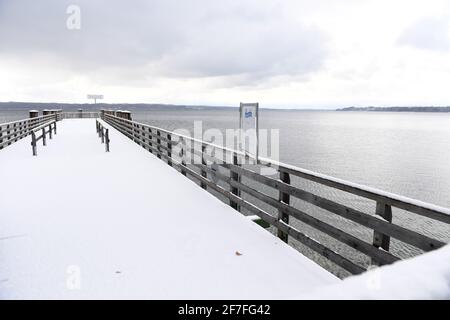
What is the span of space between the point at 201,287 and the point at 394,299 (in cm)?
226

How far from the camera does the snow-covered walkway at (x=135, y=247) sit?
3.50 m

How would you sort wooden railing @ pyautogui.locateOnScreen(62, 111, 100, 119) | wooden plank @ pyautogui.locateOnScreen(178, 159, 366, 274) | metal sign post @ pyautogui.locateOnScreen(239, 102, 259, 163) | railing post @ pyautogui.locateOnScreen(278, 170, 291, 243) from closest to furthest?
wooden plank @ pyautogui.locateOnScreen(178, 159, 366, 274)
railing post @ pyautogui.locateOnScreen(278, 170, 291, 243)
metal sign post @ pyautogui.locateOnScreen(239, 102, 259, 163)
wooden railing @ pyautogui.locateOnScreen(62, 111, 100, 119)

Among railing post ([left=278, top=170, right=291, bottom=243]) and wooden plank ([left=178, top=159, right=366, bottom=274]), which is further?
railing post ([left=278, top=170, right=291, bottom=243])

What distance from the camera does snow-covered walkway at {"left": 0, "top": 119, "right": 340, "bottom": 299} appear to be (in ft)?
11.5

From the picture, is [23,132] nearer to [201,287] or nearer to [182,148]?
[182,148]

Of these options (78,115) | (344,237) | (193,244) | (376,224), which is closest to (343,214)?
(344,237)

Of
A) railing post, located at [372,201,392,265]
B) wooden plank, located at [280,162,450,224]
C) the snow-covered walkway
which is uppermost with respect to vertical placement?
wooden plank, located at [280,162,450,224]

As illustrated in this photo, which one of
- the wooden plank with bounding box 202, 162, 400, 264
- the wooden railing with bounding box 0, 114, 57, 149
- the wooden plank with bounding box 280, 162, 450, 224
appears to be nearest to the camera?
the wooden plank with bounding box 280, 162, 450, 224

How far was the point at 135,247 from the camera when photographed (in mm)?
4488

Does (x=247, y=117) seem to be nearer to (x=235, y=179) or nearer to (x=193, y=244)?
(x=235, y=179)

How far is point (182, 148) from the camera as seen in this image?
952 centimetres

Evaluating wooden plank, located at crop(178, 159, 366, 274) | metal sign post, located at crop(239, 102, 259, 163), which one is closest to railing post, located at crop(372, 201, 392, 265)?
wooden plank, located at crop(178, 159, 366, 274)

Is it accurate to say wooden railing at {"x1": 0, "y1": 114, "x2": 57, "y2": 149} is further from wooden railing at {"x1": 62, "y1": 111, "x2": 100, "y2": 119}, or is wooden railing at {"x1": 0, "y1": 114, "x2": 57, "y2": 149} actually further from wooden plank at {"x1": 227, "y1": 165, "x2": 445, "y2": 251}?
wooden railing at {"x1": 62, "y1": 111, "x2": 100, "y2": 119}

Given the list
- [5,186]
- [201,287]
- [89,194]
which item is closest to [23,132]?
[5,186]
